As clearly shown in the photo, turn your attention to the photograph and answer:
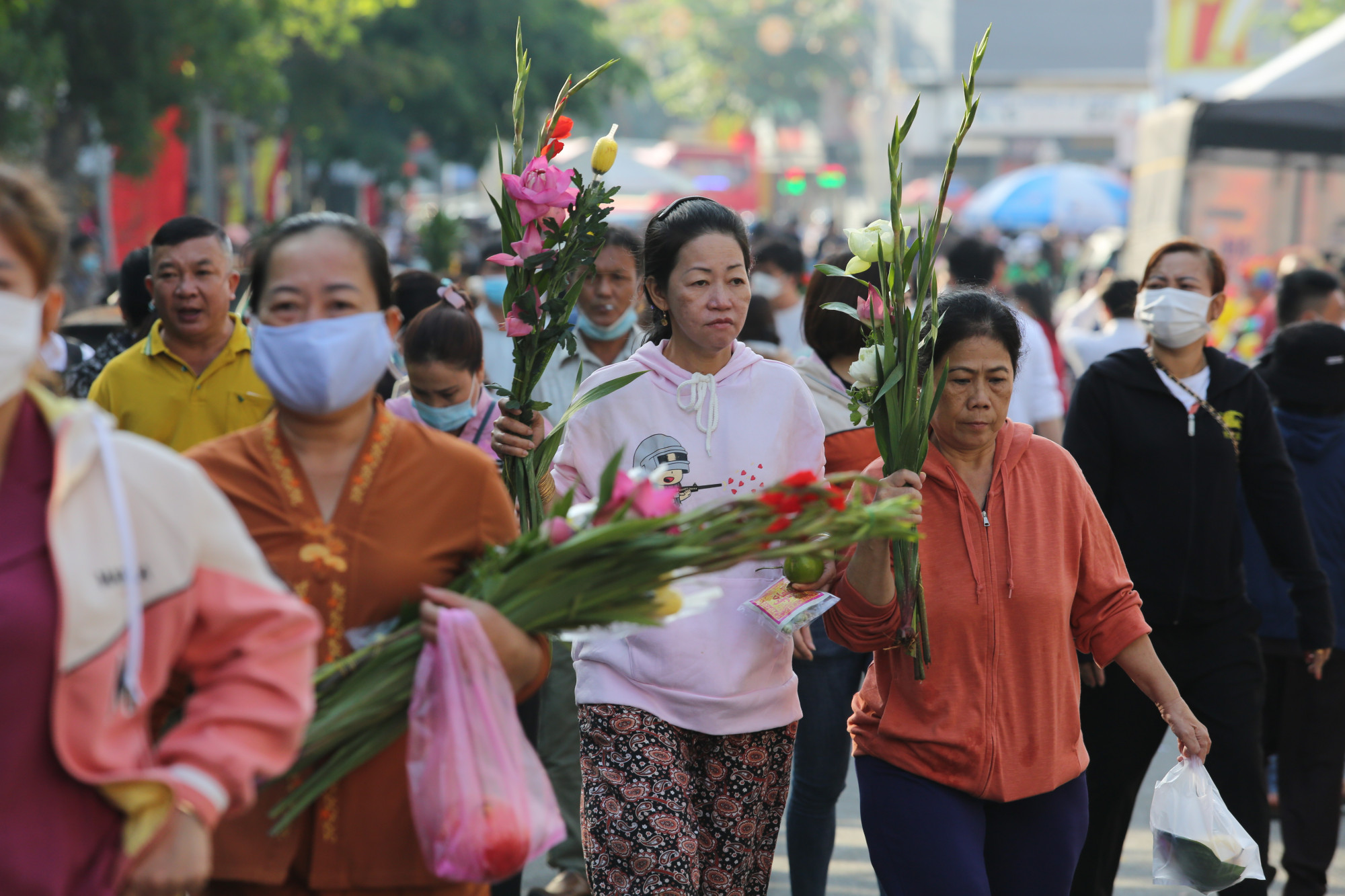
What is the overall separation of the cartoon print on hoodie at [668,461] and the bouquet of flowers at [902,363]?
470mm

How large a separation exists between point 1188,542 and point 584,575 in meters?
2.53

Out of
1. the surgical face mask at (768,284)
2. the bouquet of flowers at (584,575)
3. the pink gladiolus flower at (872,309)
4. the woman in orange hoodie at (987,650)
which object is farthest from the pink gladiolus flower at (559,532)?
the surgical face mask at (768,284)

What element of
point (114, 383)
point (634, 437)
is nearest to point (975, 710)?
point (634, 437)

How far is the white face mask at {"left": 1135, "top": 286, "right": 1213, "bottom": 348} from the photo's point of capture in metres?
4.86

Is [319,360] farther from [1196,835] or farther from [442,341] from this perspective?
[1196,835]

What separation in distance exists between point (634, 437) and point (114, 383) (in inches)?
68.4

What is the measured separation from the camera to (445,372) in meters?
4.73

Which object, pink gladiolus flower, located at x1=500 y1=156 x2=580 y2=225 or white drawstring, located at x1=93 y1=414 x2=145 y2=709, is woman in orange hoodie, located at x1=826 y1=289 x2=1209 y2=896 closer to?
pink gladiolus flower, located at x1=500 y1=156 x2=580 y2=225

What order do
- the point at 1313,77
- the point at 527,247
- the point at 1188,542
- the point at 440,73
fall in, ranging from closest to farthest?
the point at 527,247 < the point at 1188,542 < the point at 1313,77 < the point at 440,73

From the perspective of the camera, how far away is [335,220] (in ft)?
9.14

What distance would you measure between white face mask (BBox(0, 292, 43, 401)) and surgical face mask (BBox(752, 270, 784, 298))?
686cm

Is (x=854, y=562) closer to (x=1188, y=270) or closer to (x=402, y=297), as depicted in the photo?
(x=1188, y=270)

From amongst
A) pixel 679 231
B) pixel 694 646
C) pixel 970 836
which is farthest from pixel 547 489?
pixel 970 836

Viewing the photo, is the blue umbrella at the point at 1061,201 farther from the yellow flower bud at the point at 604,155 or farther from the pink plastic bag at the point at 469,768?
the pink plastic bag at the point at 469,768
